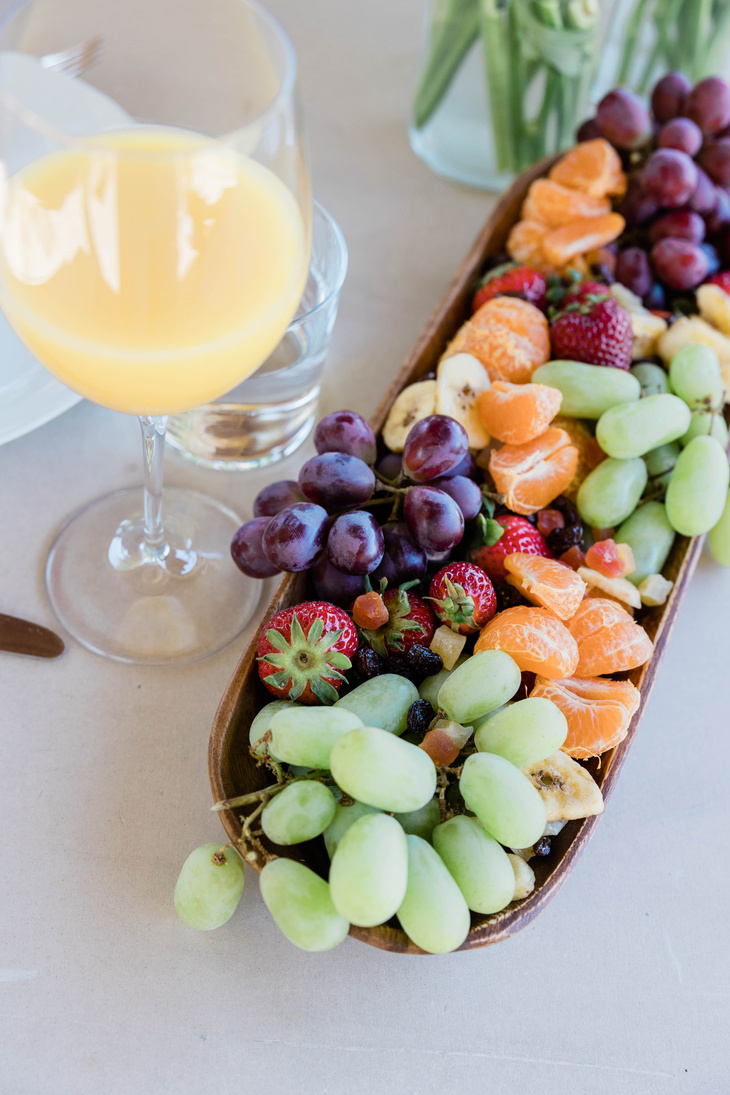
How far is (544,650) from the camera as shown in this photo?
2.29ft

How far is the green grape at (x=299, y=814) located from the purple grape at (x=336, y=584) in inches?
7.0

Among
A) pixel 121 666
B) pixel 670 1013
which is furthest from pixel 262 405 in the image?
pixel 670 1013

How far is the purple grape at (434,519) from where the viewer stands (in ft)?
2.40

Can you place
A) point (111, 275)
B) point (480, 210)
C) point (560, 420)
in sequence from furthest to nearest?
point (480, 210) < point (560, 420) < point (111, 275)

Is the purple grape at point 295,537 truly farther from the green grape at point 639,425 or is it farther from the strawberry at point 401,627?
the green grape at point 639,425

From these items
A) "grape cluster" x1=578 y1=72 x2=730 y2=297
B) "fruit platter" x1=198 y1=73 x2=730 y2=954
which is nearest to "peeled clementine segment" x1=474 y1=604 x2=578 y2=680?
"fruit platter" x1=198 y1=73 x2=730 y2=954

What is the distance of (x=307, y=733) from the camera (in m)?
0.61

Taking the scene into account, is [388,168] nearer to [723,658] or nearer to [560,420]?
[560,420]

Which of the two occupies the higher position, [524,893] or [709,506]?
[709,506]

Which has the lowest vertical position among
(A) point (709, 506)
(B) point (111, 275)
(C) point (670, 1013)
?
(C) point (670, 1013)

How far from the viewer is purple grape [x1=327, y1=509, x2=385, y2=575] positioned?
715 millimetres

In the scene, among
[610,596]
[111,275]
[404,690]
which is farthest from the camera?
[610,596]

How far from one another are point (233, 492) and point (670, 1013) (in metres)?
0.64

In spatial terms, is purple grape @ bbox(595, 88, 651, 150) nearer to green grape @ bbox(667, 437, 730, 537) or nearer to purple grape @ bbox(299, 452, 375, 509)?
green grape @ bbox(667, 437, 730, 537)
